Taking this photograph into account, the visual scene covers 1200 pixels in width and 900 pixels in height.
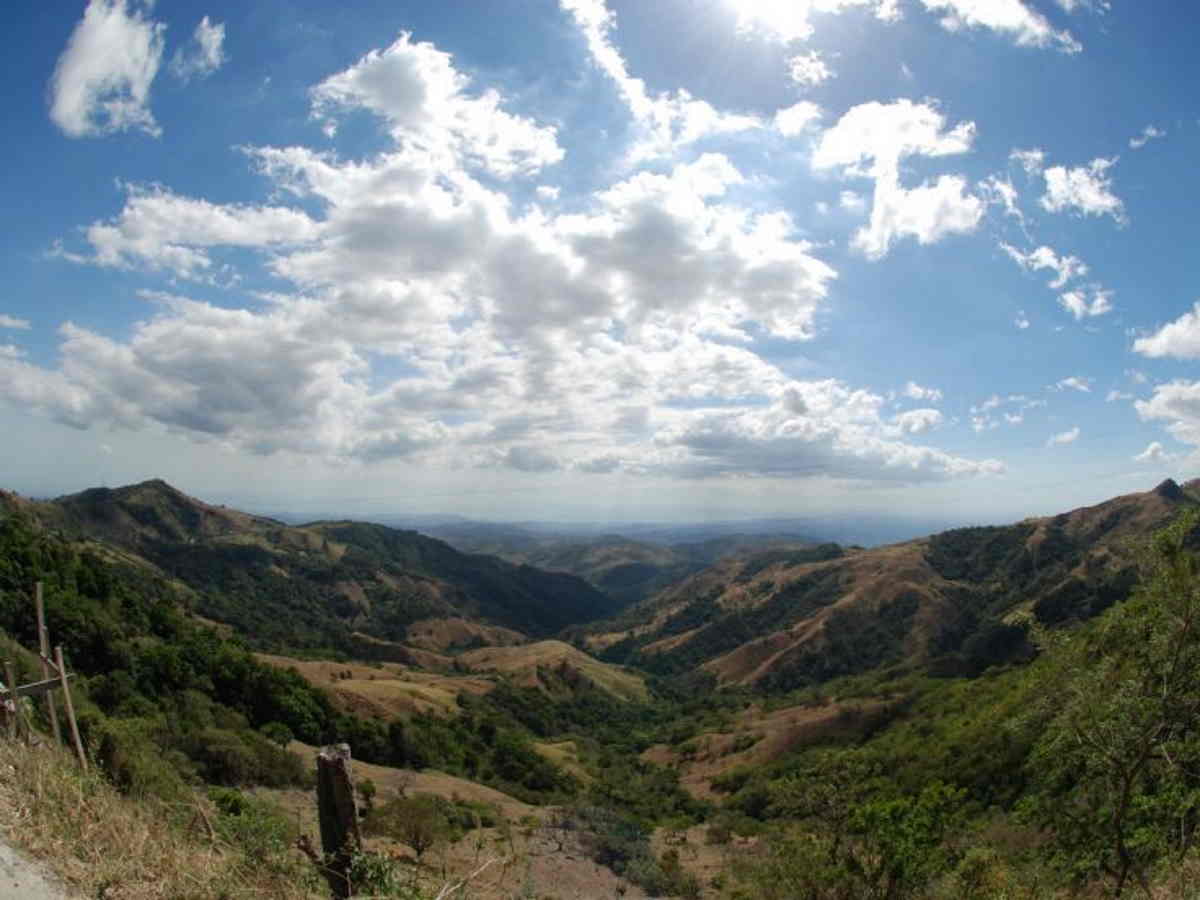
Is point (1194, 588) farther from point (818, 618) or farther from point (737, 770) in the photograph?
point (818, 618)

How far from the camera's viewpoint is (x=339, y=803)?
248 inches

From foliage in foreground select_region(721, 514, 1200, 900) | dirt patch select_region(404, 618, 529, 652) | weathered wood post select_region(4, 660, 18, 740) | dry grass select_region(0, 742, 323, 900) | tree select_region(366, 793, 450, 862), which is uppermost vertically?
weathered wood post select_region(4, 660, 18, 740)

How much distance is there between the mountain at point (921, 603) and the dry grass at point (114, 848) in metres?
89.4

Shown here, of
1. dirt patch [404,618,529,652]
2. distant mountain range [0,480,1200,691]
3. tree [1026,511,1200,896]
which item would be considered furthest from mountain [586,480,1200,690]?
tree [1026,511,1200,896]

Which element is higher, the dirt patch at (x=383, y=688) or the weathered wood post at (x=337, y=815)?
the weathered wood post at (x=337, y=815)

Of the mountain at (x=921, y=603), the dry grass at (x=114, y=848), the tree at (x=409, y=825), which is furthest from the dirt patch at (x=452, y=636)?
the dry grass at (x=114, y=848)

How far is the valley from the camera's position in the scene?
59.1 ft

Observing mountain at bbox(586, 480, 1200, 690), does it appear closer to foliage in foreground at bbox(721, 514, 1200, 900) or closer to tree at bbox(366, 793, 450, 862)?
foliage in foreground at bbox(721, 514, 1200, 900)

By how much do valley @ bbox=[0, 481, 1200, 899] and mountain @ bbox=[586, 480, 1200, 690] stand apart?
67cm

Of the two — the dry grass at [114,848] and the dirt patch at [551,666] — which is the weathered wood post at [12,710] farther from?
the dirt patch at [551,666]

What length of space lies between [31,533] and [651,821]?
68.0m

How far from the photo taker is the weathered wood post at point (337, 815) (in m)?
6.27

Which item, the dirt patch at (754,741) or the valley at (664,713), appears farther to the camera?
the dirt patch at (754,741)

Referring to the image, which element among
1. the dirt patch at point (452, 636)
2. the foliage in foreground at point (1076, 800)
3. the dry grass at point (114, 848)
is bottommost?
the dirt patch at point (452, 636)
